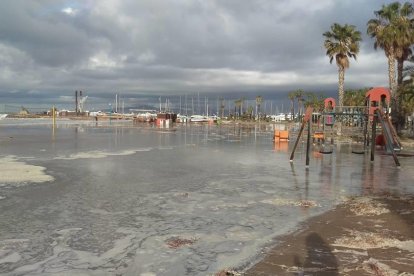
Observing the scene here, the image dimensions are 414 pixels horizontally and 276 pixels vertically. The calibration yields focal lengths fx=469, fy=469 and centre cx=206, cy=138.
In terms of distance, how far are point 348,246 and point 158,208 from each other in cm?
471

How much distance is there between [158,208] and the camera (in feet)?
35.8

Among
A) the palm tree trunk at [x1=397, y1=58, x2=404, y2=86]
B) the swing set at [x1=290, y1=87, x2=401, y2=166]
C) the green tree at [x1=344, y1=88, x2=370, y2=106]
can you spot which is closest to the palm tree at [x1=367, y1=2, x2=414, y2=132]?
the palm tree trunk at [x1=397, y1=58, x2=404, y2=86]

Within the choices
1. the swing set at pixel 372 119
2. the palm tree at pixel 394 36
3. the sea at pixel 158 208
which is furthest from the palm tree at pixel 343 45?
the sea at pixel 158 208

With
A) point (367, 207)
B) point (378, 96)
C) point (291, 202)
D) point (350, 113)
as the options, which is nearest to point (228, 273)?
point (291, 202)

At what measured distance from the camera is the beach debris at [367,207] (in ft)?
34.1

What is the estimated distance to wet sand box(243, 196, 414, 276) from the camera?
6.57m

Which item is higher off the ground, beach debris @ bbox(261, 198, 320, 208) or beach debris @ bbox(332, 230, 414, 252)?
beach debris @ bbox(332, 230, 414, 252)

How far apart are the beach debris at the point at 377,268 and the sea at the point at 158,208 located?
5.29ft

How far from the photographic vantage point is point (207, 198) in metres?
12.3

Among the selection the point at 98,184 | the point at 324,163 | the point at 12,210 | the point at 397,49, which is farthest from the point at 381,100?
the point at 12,210

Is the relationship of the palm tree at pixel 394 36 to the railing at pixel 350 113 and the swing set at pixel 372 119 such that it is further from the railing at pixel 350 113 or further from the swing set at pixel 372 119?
the swing set at pixel 372 119

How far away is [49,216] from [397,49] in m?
Answer: 37.0

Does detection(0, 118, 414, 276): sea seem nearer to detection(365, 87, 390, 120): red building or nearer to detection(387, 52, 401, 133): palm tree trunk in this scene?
detection(365, 87, 390, 120): red building

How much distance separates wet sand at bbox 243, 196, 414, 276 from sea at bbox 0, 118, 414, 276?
1.30ft
